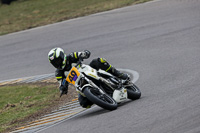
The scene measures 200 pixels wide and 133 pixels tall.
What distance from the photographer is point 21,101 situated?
1188cm

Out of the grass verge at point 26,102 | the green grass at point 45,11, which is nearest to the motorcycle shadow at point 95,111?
the grass verge at point 26,102

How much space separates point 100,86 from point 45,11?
1555cm

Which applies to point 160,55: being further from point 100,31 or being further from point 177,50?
point 100,31

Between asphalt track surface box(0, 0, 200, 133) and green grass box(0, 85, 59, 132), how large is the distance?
1.43 metres

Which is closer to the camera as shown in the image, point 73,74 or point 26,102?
point 73,74

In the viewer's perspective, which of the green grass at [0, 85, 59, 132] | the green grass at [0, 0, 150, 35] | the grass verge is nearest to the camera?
the grass verge

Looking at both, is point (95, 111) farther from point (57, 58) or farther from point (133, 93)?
point (57, 58)

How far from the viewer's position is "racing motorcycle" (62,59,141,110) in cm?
852

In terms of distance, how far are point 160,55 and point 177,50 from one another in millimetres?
530

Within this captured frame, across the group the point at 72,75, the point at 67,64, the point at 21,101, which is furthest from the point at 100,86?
the point at 21,101

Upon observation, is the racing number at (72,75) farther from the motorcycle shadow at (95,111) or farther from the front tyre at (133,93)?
the front tyre at (133,93)

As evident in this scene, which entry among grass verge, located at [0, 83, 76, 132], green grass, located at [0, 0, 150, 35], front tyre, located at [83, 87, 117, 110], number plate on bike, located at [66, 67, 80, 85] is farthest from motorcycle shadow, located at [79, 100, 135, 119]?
green grass, located at [0, 0, 150, 35]

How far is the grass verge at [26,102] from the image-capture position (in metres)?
10.2

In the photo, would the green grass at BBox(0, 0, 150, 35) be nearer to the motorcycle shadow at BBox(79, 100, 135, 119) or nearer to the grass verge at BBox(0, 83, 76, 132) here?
Result: the grass verge at BBox(0, 83, 76, 132)
